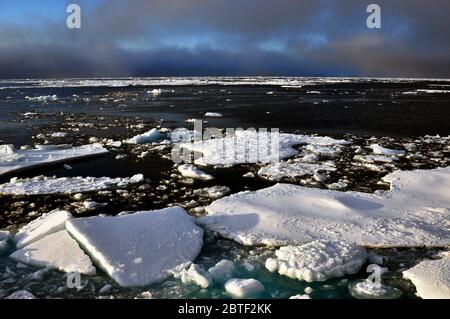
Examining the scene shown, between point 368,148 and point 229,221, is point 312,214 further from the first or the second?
point 368,148

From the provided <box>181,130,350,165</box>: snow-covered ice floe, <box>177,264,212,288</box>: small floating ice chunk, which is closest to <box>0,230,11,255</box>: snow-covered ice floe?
<box>177,264,212,288</box>: small floating ice chunk

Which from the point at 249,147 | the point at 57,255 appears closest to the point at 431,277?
the point at 57,255

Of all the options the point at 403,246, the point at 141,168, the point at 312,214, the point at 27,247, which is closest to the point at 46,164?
the point at 141,168

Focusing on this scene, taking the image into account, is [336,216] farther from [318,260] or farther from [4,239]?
[4,239]

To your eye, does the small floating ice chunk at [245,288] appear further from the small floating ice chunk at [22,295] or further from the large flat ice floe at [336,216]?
the small floating ice chunk at [22,295]

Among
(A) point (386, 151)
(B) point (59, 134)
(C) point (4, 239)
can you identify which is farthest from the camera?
(B) point (59, 134)

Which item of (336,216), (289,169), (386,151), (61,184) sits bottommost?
(336,216)
